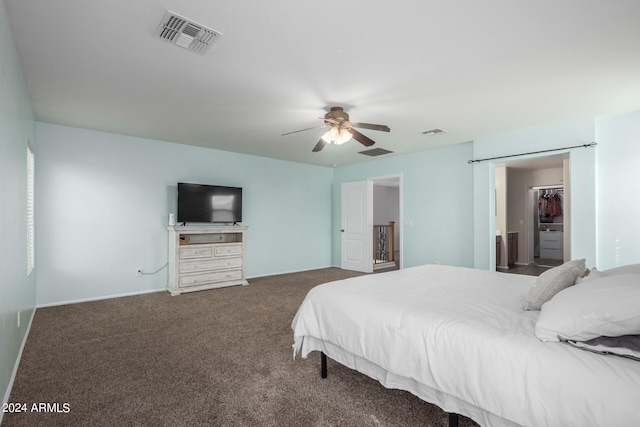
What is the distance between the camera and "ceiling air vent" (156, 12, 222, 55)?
2.08 metres

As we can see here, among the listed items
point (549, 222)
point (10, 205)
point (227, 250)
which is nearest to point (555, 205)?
point (549, 222)

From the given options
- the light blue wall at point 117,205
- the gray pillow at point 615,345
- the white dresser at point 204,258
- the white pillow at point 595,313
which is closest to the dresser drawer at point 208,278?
the white dresser at point 204,258

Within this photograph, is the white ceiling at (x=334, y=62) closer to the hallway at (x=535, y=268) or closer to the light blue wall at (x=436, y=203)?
the light blue wall at (x=436, y=203)

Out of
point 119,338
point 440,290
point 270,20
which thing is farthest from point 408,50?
point 119,338

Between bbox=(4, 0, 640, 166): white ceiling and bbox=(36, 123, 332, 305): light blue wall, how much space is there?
61cm

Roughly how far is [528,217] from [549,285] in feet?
23.2

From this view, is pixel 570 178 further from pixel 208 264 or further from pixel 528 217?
pixel 208 264

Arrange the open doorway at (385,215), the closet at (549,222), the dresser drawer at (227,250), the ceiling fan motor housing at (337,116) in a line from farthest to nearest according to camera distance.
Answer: the open doorway at (385,215)
the closet at (549,222)
the dresser drawer at (227,250)
the ceiling fan motor housing at (337,116)

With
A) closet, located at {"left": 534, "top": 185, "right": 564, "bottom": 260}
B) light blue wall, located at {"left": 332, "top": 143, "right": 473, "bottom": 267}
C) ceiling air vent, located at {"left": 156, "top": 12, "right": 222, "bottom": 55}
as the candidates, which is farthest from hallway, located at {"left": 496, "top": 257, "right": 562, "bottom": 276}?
ceiling air vent, located at {"left": 156, "top": 12, "right": 222, "bottom": 55}

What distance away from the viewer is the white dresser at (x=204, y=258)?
498 cm

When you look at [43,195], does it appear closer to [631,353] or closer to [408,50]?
[408,50]

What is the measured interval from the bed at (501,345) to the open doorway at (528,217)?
566 cm

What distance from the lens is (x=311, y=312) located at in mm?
2291

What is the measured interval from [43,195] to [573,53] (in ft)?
20.4
